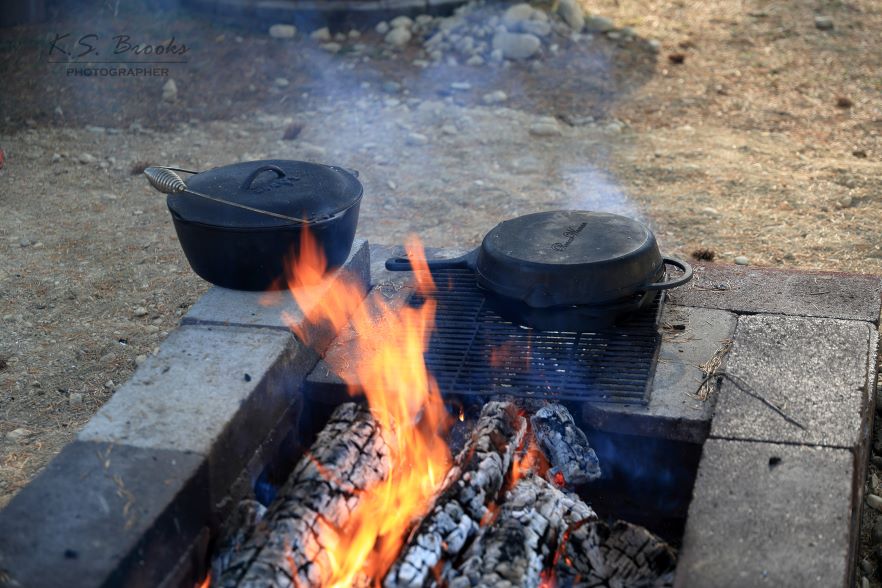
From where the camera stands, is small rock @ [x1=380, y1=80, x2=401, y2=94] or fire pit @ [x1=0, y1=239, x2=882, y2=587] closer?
fire pit @ [x1=0, y1=239, x2=882, y2=587]

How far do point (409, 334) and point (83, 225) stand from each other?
3.47 metres

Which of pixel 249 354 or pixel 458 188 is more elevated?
pixel 249 354

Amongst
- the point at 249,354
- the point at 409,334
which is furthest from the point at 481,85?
the point at 249,354

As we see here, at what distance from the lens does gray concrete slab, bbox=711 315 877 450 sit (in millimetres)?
3096

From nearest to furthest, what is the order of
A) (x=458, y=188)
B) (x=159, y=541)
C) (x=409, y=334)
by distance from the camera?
(x=159, y=541), (x=409, y=334), (x=458, y=188)

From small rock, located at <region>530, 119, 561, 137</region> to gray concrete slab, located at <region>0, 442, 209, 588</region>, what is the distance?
18.0 feet

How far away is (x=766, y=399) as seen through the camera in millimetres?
3275

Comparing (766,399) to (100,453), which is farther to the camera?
(766,399)

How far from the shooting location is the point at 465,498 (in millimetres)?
2984

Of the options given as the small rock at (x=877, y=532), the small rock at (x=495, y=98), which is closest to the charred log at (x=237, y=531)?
the small rock at (x=877, y=532)

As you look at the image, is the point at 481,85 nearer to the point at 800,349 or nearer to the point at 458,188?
the point at 458,188

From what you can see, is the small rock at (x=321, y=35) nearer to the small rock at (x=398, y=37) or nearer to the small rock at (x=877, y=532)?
the small rock at (x=398, y=37)

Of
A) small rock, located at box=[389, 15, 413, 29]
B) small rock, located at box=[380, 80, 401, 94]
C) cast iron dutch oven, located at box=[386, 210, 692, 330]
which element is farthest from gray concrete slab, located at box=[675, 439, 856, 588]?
small rock, located at box=[389, 15, 413, 29]

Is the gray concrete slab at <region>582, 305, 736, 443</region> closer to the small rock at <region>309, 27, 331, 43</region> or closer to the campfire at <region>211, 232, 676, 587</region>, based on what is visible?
the campfire at <region>211, 232, 676, 587</region>
